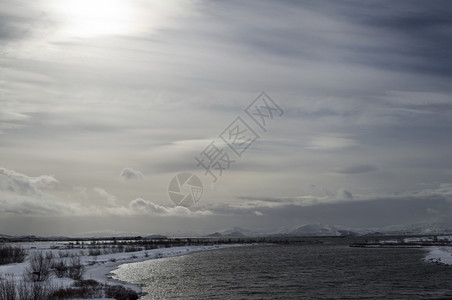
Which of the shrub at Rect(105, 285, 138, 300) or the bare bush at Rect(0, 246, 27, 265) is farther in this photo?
the bare bush at Rect(0, 246, 27, 265)

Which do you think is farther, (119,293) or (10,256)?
(10,256)

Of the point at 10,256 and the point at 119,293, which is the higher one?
the point at 10,256

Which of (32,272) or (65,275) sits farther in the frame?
(65,275)

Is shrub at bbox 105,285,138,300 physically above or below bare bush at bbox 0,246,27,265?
below

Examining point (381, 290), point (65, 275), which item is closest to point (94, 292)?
point (65, 275)

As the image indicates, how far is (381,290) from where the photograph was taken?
42469 mm

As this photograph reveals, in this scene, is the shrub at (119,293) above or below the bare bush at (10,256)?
below

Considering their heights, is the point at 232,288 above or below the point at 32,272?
below

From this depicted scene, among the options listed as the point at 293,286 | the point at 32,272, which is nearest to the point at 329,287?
the point at 293,286

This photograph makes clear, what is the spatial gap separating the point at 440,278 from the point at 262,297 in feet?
79.6

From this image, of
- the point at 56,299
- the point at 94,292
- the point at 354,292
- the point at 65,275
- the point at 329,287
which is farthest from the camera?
the point at 65,275

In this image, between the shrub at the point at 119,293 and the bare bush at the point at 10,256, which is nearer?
the shrub at the point at 119,293

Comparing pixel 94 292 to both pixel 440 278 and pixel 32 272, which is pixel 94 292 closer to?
pixel 32 272

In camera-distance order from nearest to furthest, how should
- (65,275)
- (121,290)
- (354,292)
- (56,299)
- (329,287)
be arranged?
(56,299) < (121,290) < (354,292) < (329,287) < (65,275)
